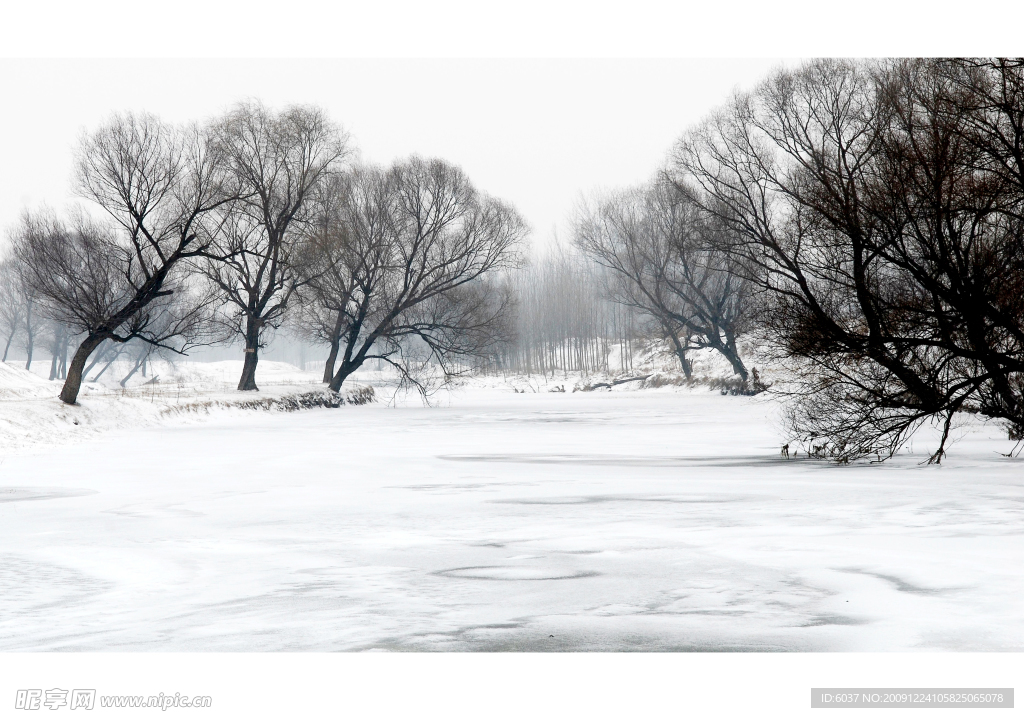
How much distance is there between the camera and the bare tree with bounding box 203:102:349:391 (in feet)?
99.4

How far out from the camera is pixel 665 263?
42594mm

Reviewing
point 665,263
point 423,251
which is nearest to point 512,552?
point 423,251

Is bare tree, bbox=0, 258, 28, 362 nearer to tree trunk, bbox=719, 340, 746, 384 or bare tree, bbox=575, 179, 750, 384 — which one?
bare tree, bbox=575, 179, 750, 384

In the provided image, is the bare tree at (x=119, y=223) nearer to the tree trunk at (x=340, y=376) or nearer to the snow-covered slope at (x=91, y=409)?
the snow-covered slope at (x=91, y=409)

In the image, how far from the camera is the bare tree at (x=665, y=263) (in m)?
41.5

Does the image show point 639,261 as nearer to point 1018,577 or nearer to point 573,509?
point 573,509

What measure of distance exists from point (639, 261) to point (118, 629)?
133 feet

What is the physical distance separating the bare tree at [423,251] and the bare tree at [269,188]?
1.45 meters

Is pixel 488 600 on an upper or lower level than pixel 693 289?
lower

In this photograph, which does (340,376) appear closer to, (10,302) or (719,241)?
(719,241)

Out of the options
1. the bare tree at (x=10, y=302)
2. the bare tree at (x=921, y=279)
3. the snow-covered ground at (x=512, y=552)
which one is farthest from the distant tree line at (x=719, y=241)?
the bare tree at (x=10, y=302)

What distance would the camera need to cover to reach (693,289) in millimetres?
42250

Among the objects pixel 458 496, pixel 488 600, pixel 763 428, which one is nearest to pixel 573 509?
pixel 458 496

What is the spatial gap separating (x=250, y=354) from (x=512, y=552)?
2652 cm
